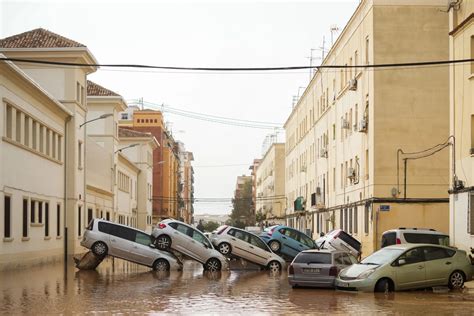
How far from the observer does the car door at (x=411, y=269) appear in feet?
78.2

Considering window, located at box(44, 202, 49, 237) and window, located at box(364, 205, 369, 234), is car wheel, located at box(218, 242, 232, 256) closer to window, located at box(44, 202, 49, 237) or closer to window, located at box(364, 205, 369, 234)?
window, located at box(364, 205, 369, 234)

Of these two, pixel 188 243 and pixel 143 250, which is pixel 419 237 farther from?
pixel 143 250

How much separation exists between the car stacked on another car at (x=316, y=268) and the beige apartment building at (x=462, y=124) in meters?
6.10

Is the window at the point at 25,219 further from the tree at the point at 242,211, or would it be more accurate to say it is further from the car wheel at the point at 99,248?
the tree at the point at 242,211

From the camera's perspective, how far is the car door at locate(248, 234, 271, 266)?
36.4 meters

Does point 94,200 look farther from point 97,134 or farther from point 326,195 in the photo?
point 326,195

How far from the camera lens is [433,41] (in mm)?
41844

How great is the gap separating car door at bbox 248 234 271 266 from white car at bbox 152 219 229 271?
6.76 ft

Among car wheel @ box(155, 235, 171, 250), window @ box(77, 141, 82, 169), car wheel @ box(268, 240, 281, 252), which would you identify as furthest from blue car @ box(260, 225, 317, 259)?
window @ box(77, 141, 82, 169)

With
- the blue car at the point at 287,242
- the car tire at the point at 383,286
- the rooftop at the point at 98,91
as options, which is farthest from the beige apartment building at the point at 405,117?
the rooftop at the point at 98,91

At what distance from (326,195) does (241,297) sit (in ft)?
130

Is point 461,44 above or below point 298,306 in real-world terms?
above

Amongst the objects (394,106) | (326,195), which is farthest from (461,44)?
(326,195)

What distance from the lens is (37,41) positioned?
157 feet
